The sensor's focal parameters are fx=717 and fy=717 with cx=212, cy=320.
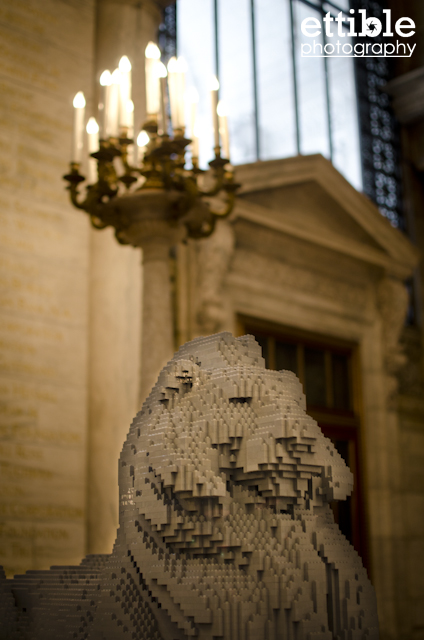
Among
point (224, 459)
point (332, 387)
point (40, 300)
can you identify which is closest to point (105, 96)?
point (40, 300)

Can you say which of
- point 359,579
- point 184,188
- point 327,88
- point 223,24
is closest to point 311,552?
point 359,579

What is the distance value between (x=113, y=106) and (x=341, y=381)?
17.0 ft

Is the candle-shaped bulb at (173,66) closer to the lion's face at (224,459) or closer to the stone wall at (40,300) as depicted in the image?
the stone wall at (40,300)

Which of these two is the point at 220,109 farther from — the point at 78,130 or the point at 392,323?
the point at 392,323

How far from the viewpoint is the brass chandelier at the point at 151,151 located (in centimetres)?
409

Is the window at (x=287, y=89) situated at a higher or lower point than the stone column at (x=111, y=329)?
higher

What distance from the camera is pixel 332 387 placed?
831 cm

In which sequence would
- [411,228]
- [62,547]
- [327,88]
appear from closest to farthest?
[62,547], [327,88], [411,228]

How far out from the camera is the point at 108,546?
17.9 feet

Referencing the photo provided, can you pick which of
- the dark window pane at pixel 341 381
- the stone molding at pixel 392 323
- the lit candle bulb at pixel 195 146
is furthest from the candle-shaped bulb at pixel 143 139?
the stone molding at pixel 392 323

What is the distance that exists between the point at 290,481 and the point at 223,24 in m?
7.54

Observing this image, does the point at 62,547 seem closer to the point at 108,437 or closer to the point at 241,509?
the point at 108,437

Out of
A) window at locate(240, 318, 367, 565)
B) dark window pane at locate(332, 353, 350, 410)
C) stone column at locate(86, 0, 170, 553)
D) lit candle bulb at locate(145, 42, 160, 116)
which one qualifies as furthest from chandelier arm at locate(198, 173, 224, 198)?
dark window pane at locate(332, 353, 350, 410)

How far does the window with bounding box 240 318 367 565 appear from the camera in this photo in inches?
304
